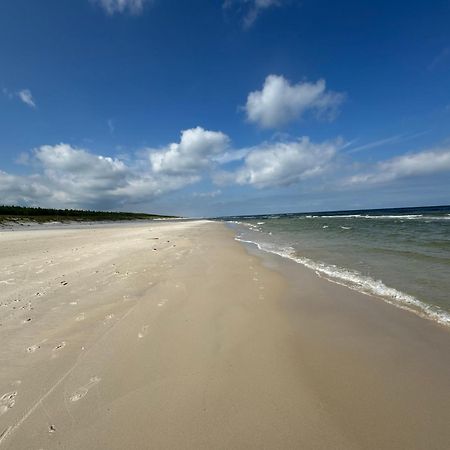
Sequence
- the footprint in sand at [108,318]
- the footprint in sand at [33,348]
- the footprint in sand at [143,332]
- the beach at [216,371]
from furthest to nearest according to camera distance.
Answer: the footprint in sand at [108,318] < the footprint in sand at [143,332] < the footprint in sand at [33,348] < the beach at [216,371]

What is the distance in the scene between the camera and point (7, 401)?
A: 2.92m

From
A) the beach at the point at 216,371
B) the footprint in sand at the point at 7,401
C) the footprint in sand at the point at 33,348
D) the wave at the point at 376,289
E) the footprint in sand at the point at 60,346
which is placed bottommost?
the wave at the point at 376,289

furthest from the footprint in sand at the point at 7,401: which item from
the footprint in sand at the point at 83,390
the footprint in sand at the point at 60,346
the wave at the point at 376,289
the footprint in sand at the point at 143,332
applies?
the wave at the point at 376,289

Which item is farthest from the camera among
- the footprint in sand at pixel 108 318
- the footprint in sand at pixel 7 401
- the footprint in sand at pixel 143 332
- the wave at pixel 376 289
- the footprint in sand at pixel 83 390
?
the wave at pixel 376 289

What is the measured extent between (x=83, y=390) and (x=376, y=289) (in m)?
7.28

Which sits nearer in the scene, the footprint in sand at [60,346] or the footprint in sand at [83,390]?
the footprint in sand at [83,390]

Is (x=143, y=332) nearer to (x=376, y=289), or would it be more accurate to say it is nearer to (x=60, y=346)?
(x=60, y=346)

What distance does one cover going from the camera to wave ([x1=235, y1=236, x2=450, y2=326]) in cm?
543

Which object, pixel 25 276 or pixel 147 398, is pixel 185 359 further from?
pixel 25 276

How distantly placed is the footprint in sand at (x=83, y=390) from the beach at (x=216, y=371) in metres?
0.01

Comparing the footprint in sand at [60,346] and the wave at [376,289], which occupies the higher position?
the footprint in sand at [60,346]

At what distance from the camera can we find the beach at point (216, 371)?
2.54 m

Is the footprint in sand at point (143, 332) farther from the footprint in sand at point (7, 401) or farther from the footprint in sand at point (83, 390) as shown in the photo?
the footprint in sand at point (7, 401)

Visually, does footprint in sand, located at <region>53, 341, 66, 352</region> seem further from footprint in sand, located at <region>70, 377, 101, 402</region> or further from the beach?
footprint in sand, located at <region>70, 377, 101, 402</region>
